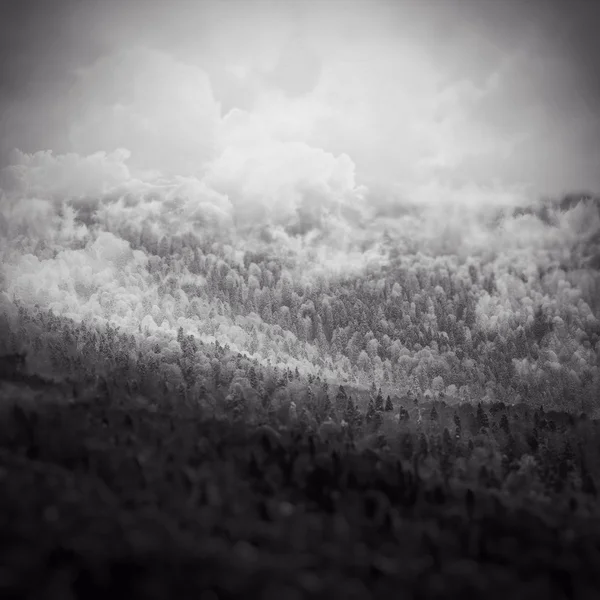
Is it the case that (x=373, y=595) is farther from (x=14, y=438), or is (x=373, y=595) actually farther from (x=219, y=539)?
(x=14, y=438)

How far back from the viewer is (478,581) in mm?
176125

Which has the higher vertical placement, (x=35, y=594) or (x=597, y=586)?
(x=597, y=586)

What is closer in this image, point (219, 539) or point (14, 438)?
point (219, 539)

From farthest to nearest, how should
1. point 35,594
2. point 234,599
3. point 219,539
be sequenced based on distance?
point 219,539
point 234,599
point 35,594

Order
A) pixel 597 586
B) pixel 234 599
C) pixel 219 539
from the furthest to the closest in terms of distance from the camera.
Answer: pixel 597 586 → pixel 219 539 → pixel 234 599

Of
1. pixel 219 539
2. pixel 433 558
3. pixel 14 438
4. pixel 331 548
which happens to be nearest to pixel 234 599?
pixel 219 539

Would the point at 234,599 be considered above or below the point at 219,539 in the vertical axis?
below

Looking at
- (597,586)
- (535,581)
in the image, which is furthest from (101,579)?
(597,586)

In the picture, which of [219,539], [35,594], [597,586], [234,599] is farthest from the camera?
[597,586]

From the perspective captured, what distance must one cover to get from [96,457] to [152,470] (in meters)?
21.8

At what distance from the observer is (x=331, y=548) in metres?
177

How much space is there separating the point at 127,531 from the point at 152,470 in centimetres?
2957

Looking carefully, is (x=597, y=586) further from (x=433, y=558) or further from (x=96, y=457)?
(x=96, y=457)

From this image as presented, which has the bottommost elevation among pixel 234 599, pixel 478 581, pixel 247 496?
pixel 234 599
